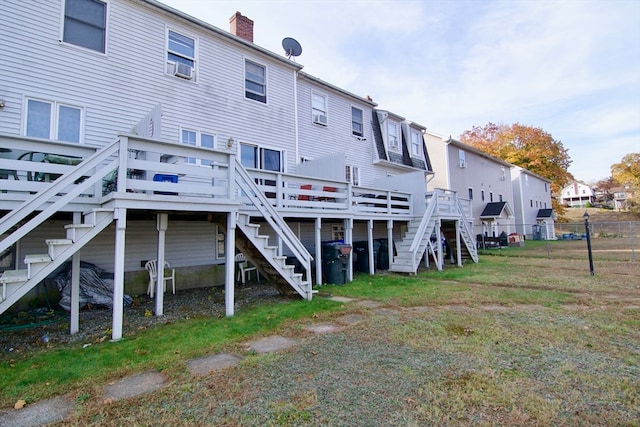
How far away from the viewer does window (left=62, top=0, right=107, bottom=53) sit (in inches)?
321

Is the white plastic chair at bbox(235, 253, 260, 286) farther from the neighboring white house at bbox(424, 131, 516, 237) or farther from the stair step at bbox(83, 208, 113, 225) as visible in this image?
the neighboring white house at bbox(424, 131, 516, 237)

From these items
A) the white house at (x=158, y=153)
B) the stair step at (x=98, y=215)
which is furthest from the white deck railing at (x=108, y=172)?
the stair step at (x=98, y=215)

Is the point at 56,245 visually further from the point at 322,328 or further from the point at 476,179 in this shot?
the point at 476,179

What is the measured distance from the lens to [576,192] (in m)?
88.9

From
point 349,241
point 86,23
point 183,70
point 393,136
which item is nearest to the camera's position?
point 86,23

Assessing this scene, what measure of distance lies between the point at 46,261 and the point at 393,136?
1570 cm

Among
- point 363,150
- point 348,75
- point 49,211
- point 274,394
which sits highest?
point 348,75

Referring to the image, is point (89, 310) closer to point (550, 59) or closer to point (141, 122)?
point (141, 122)

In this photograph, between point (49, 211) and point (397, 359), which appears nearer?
point (397, 359)

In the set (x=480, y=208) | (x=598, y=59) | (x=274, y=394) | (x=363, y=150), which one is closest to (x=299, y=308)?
(x=274, y=394)

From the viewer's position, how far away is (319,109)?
14000mm

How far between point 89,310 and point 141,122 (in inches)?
185

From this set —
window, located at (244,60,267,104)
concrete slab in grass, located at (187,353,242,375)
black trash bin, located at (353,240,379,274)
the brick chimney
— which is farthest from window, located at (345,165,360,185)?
concrete slab in grass, located at (187,353,242,375)

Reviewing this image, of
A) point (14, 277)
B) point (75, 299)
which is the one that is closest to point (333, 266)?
point (75, 299)
